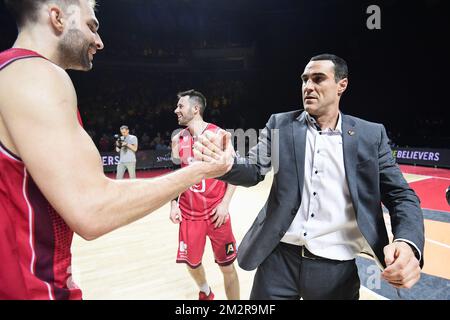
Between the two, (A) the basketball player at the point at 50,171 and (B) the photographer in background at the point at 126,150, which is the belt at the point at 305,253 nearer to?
(A) the basketball player at the point at 50,171

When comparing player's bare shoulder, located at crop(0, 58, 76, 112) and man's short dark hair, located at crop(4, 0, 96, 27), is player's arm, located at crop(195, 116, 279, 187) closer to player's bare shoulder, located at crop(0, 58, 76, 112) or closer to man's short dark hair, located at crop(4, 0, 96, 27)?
player's bare shoulder, located at crop(0, 58, 76, 112)

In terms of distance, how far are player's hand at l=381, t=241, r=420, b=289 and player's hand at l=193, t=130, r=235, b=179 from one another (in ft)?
2.81

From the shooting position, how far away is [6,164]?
0.96 meters

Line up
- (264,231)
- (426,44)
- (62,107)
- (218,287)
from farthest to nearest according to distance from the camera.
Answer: (426,44), (218,287), (264,231), (62,107)

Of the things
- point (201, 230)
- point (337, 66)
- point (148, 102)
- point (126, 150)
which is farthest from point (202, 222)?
point (148, 102)

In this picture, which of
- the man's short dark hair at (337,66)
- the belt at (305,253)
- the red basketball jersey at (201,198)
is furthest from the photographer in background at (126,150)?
the belt at (305,253)

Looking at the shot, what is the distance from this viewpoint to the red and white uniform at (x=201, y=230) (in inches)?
125

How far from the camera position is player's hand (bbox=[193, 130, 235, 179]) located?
52.6 inches

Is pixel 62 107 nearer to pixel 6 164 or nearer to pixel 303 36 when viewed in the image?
pixel 6 164

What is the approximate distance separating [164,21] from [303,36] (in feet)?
25.7

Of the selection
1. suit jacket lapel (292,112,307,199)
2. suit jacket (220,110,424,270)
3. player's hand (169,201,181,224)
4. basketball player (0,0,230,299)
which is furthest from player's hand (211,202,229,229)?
basketball player (0,0,230,299)

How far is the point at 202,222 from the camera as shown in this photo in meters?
3.25

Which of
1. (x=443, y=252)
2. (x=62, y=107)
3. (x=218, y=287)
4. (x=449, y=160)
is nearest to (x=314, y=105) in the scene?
(x=62, y=107)

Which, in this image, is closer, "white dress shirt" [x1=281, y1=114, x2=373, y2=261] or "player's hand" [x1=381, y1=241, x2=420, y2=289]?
"player's hand" [x1=381, y1=241, x2=420, y2=289]
